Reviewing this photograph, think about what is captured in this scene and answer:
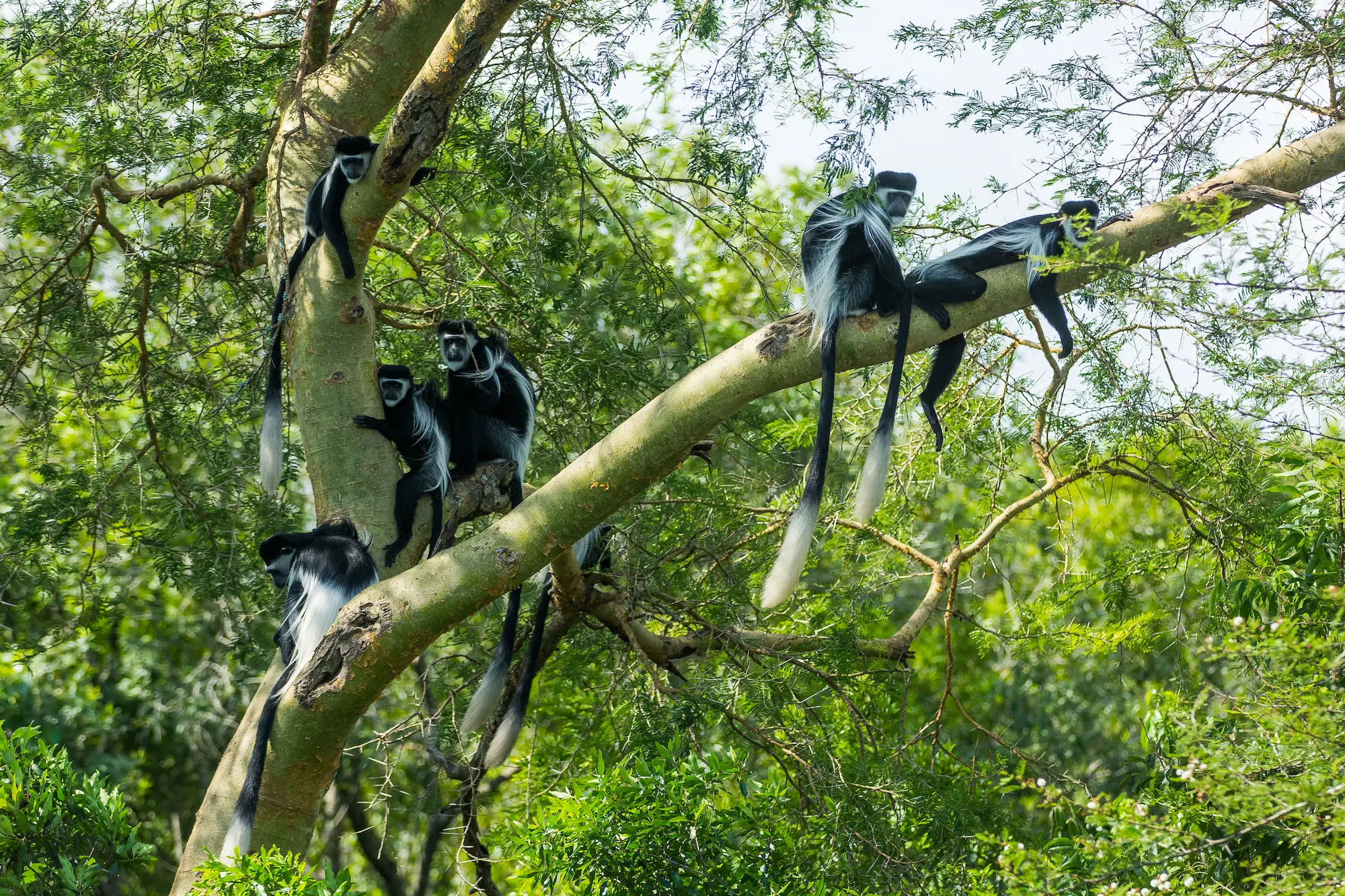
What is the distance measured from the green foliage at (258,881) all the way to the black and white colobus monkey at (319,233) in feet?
4.15

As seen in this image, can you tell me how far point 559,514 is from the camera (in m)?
2.05

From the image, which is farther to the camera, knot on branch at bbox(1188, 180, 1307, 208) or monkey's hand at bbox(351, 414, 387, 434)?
monkey's hand at bbox(351, 414, 387, 434)

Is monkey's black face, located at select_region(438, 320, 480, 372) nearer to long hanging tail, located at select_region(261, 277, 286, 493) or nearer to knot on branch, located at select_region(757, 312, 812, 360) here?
long hanging tail, located at select_region(261, 277, 286, 493)

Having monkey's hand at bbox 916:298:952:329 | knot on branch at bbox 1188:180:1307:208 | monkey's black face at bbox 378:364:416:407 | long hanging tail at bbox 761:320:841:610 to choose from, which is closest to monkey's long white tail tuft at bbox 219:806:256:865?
long hanging tail at bbox 761:320:841:610

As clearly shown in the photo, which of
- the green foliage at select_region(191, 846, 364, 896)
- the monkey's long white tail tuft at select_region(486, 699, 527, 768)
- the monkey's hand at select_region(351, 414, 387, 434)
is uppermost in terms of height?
the monkey's hand at select_region(351, 414, 387, 434)

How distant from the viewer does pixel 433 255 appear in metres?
3.89

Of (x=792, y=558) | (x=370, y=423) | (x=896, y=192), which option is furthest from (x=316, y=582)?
(x=896, y=192)

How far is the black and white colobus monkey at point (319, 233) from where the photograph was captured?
7.91 feet

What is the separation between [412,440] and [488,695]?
0.72 metres

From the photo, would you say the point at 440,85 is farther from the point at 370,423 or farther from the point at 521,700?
the point at 521,700

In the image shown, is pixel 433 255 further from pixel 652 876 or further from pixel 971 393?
pixel 652 876

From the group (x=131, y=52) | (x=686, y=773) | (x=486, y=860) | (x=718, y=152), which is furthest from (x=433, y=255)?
(x=686, y=773)

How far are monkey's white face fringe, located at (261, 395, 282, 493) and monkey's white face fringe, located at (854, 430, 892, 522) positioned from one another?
5.06ft

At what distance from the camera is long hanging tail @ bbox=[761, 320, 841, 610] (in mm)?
2127
